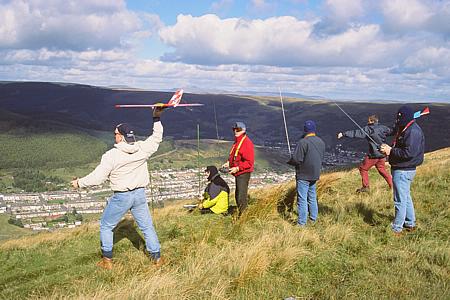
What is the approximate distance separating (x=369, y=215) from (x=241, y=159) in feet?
9.13

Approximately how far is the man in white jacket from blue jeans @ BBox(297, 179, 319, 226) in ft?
9.17

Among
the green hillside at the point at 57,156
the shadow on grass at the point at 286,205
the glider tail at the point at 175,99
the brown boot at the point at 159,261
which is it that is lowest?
the green hillside at the point at 57,156

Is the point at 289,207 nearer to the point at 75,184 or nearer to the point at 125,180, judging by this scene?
the point at 125,180

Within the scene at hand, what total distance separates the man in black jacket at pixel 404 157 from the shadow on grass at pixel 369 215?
725 mm

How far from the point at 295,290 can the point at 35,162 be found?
129150 millimetres

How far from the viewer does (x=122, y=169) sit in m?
5.33

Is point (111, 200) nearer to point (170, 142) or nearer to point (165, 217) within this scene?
point (165, 217)

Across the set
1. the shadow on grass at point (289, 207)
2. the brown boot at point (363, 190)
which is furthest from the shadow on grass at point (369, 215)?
the brown boot at point (363, 190)

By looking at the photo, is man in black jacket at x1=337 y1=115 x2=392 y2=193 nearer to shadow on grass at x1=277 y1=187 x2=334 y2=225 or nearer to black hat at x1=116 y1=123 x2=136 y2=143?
shadow on grass at x1=277 y1=187 x2=334 y2=225

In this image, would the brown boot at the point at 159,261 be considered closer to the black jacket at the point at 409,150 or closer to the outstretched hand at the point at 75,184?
the outstretched hand at the point at 75,184

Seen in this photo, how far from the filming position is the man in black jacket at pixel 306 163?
6.87m

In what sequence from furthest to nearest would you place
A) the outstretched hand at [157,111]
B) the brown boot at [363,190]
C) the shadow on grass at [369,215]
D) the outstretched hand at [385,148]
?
the brown boot at [363,190]
the shadow on grass at [369,215]
the outstretched hand at [385,148]
the outstretched hand at [157,111]

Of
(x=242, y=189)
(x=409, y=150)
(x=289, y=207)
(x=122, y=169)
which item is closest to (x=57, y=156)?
(x=289, y=207)

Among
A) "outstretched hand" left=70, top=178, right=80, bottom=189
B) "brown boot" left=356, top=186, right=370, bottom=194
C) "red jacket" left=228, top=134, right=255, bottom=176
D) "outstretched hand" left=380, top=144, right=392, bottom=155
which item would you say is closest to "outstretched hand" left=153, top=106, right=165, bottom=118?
"outstretched hand" left=70, top=178, right=80, bottom=189
